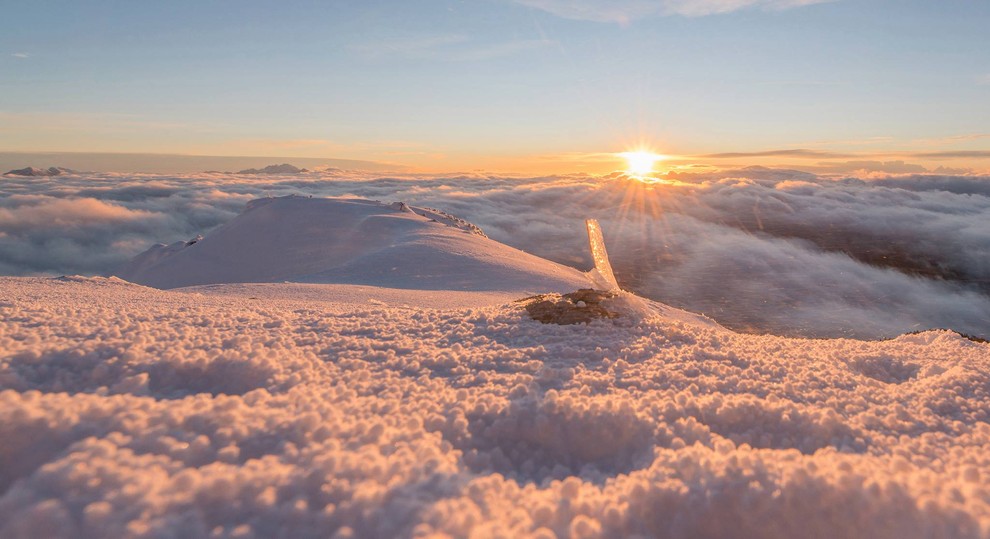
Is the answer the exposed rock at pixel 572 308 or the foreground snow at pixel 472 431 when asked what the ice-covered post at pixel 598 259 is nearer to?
the exposed rock at pixel 572 308

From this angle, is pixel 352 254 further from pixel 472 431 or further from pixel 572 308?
pixel 472 431

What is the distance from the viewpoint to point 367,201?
21.7 m

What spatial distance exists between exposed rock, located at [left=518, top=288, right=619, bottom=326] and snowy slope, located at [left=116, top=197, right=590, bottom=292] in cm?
712

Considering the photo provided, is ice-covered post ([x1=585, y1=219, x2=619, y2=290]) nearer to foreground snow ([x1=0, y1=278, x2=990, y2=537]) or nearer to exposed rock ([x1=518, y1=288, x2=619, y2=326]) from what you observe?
exposed rock ([x1=518, y1=288, x2=619, y2=326])

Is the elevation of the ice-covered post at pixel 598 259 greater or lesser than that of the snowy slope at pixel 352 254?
greater

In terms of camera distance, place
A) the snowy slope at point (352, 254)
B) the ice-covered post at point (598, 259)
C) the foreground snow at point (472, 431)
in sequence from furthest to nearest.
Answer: the snowy slope at point (352, 254)
the ice-covered post at point (598, 259)
the foreground snow at point (472, 431)

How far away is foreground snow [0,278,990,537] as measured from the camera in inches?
62.1

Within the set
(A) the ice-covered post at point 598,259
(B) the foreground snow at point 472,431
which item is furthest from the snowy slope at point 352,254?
(B) the foreground snow at point 472,431

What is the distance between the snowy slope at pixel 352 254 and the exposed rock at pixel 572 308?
23.4 feet

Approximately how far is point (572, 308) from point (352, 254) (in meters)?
12.5

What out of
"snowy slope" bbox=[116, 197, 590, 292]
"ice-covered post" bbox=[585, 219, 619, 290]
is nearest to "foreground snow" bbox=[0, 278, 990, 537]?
"ice-covered post" bbox=[585, 219, 619, 290]

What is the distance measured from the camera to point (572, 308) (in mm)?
4168

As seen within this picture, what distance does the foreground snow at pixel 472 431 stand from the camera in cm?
158

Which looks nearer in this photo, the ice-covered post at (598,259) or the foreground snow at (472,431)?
the foreground snow at (472,431)
